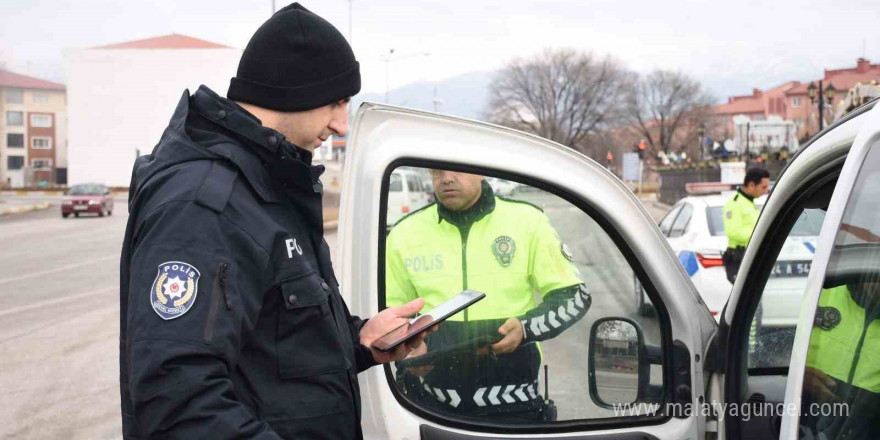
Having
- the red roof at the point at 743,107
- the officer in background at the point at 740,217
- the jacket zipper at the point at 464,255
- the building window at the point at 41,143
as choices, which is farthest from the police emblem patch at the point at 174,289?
the red roof at the point at 743,107

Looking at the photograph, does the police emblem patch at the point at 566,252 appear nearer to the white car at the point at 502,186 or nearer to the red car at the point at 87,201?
the white car at the point at 502,186

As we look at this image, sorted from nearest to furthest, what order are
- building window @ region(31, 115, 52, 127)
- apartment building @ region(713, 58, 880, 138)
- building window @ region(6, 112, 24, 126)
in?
1. apartment building @ region(713, 58, 880, 138)
2. building window @ region(6, 112, 24, 126)
3. building window @ region(31, 115, 52, 127)

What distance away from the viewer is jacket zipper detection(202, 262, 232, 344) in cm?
144

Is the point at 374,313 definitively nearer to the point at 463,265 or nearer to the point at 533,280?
the point at 463,265

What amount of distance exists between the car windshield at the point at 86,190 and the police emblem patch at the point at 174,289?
38172mm

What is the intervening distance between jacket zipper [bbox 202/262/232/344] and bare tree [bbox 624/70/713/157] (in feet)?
322

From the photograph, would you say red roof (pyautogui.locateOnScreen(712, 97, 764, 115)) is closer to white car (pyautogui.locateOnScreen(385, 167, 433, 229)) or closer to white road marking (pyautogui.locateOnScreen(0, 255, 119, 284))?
white road marking (pyautogui.locateOnScreen(0, 255, 119, 284))

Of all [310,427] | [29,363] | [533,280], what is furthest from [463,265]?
[29,363]

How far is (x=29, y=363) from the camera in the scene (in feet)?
27.8

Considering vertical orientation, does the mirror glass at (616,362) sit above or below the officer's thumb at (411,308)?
below

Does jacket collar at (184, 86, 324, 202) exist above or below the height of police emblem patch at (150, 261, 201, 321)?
above

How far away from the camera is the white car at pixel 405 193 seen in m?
2.18

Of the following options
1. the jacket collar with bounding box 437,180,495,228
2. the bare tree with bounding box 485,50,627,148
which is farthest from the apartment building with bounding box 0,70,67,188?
the jacket collar with bounding box 437,180,495,228

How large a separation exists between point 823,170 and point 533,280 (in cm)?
76
